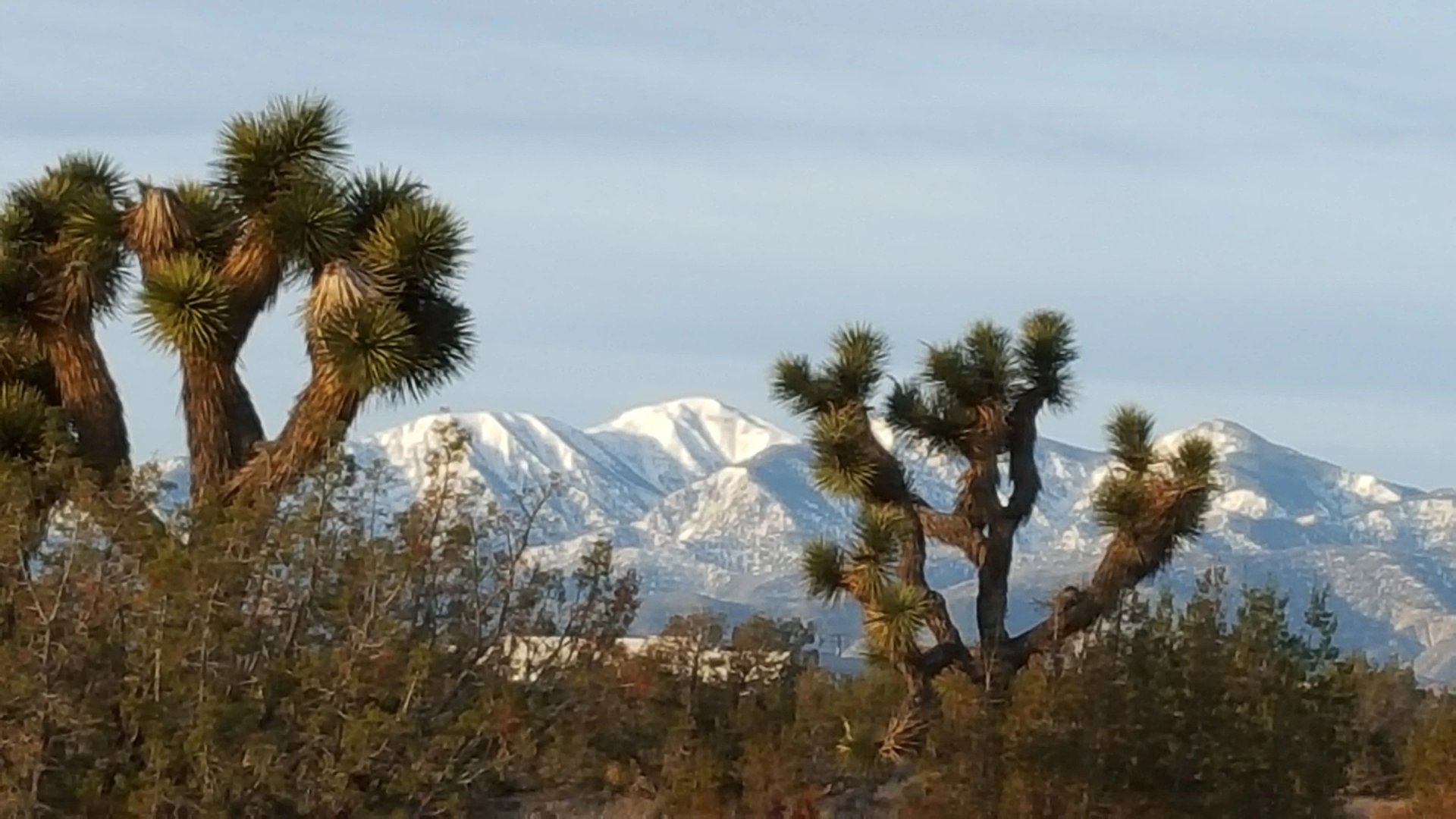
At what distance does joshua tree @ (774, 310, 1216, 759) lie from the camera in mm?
22047

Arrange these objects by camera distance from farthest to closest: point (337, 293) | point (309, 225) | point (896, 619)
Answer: point (896, 619) → point (309, 225) → point (337, 293)

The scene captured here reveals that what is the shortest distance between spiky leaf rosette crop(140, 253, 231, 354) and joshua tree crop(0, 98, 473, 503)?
0.04 feet

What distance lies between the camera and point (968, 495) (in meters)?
23.1

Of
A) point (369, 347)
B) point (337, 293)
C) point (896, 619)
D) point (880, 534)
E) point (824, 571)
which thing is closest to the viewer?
point (369, 347)

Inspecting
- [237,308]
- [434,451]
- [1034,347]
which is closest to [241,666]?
[434,451]

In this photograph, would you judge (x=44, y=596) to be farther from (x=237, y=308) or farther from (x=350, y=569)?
(x=237, y=308)

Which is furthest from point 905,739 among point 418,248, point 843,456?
point 418,248

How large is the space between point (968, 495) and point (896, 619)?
74.5 inches

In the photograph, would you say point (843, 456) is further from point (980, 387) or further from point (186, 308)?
point (186, 308)

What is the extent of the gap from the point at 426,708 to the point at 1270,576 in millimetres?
11610

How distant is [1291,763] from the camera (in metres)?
20.4

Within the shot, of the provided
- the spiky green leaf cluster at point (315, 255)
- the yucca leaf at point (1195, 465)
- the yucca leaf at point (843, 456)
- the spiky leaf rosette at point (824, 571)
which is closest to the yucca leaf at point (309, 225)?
the spiky green leaf cluster at point (315, 255)

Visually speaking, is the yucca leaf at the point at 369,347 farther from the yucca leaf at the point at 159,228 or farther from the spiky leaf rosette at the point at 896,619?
the spiky leaf rosette at the point at 896,619

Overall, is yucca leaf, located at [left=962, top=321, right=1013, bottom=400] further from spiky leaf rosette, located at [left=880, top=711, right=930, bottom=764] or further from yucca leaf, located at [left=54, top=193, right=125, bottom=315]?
yucca leaf, located at [left=54, top=193, right=125, bottom=315]
